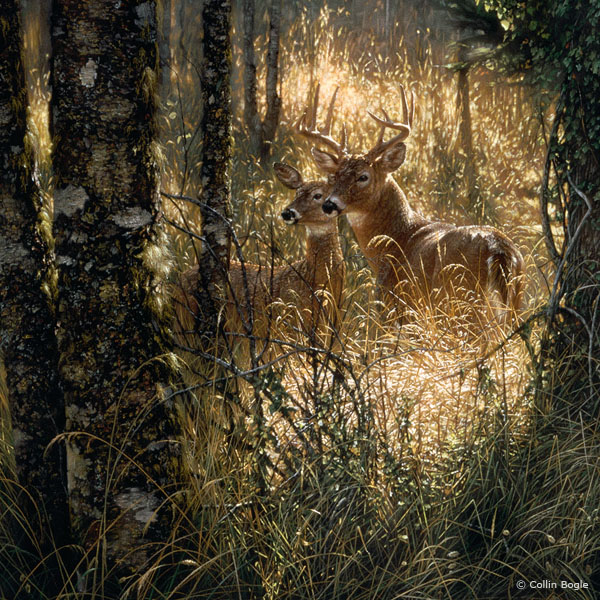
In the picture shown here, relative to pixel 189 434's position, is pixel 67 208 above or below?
above

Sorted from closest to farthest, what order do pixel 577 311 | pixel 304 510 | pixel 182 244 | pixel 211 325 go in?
pixel 304 510 < pixel 577 311 < pixel 211 325 < pixel 182 244

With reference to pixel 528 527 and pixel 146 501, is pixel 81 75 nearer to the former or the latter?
pixel 146 501

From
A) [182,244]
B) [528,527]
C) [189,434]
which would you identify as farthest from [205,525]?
→ [182,244]

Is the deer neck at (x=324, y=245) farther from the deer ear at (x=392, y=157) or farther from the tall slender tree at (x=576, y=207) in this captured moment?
the tall slender tree at (x=576, y=207)

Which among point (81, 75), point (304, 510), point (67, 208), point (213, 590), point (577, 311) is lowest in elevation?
point (213, 590)

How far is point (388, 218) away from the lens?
22.8 ft

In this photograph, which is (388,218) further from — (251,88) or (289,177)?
(251,88)

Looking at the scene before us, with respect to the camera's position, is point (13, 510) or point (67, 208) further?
point (13, 510)

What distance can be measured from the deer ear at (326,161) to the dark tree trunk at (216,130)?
7.36 ft

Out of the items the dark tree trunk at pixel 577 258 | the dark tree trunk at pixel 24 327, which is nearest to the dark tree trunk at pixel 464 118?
the dark tree trunk at pixel 577 258

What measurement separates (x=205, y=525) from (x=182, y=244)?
4.09 m

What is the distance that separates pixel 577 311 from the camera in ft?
13.3

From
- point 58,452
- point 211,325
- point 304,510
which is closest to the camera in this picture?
point 304,510

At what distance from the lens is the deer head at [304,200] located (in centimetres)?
647
